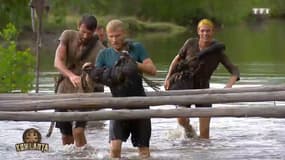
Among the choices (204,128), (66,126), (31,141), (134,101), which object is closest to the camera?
(134,101)

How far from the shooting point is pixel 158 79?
21.8m

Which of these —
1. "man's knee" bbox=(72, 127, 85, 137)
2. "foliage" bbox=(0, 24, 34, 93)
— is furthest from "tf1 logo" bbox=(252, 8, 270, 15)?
"man's knee" bbox=(72, 127, 85, 137)

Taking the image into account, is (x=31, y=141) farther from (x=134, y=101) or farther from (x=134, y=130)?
(x=134, y=101)

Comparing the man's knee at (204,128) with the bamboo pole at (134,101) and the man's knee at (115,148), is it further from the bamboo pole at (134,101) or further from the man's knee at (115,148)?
the man's knee at (115,148)

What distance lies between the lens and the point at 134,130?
1017 cm

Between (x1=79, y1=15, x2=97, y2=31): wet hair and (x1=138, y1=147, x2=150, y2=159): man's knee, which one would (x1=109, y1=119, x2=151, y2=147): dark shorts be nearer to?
Answer: (x1=138, y1=147, x2=150, y2=159): man's knee

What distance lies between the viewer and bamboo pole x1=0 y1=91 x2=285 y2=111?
997 cm

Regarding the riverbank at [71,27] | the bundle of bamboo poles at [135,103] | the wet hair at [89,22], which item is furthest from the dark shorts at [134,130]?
the riverbank at [71,27]

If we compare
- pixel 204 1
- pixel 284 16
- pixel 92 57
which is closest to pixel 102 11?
pixel 204 1

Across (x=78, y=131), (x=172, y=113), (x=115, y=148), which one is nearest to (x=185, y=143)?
(x=78, y=131)

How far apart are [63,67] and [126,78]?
142 cm

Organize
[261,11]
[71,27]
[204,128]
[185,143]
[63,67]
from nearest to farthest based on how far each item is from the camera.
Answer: [63,67] < [185,143] < [204,128] < [71,27] < [261,11]

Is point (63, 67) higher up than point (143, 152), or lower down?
higher up

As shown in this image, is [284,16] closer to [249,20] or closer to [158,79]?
[249,20]
